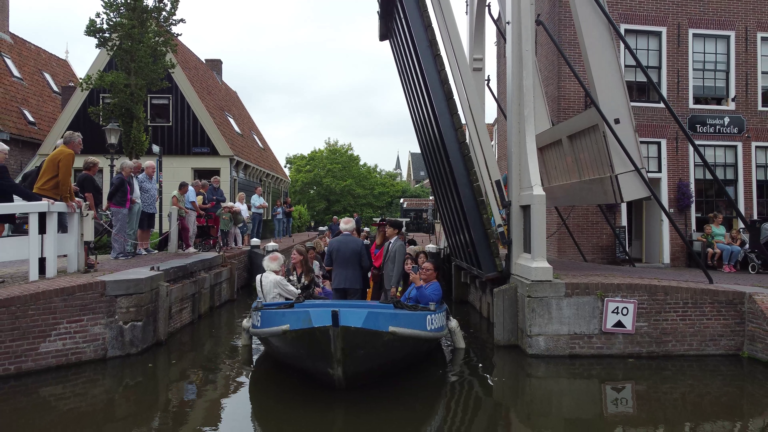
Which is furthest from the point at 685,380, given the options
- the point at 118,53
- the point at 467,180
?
the point at 118,53

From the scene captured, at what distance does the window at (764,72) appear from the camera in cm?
1350

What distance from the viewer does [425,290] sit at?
6.86 m

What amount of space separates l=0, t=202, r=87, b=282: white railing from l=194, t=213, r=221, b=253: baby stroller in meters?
4.25

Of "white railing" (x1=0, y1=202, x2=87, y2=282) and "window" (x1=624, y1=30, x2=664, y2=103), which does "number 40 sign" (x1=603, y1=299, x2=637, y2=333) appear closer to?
Answer: "white railing" (x1=0, y1=202, x2=87, y2=282)

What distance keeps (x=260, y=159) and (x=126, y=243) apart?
54.6ft

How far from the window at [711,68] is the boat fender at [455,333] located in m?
9.54

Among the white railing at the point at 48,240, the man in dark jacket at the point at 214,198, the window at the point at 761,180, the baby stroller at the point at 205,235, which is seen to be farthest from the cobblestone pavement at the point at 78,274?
the window at the point at 761,180

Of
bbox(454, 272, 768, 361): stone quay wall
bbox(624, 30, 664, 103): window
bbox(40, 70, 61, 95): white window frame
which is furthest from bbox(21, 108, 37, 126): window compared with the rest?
bbox(454, 272, 768, 361): stone quay wall

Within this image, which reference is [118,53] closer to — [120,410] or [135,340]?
[135,340]

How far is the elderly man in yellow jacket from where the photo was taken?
23.6 ft

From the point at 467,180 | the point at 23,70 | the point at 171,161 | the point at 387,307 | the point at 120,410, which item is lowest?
the point at 120,410

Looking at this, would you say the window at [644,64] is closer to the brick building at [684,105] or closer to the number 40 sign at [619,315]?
the brick building at [684,105]

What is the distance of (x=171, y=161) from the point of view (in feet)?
65.4

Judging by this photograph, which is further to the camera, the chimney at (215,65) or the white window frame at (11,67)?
the chimney at (215,65)
